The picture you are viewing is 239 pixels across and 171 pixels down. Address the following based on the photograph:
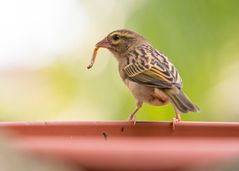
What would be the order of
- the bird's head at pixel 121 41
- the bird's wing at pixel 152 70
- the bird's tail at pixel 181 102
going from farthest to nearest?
the bird's head at pixel 121 41 → the bird's wing at pixel 152 70 → the bird's tail at pixel 181 102

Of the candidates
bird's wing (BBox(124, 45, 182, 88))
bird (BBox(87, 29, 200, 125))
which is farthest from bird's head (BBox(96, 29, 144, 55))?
bird's wing (BBox(124, 45, 182, 88))

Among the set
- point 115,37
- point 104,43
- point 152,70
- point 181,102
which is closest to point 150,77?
point 152,70

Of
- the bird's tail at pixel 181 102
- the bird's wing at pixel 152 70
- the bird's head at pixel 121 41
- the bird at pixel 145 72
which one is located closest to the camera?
the bird's tail at pixel 181 102

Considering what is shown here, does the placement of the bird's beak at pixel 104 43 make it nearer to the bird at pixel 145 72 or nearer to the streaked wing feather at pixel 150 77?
the bird at pixel 145 72

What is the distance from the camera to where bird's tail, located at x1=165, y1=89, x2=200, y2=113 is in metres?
4.41

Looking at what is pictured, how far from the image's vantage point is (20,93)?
6391mm

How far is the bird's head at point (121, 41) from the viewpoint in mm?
5871

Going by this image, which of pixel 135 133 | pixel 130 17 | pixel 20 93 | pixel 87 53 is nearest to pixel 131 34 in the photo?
pixel 130 17

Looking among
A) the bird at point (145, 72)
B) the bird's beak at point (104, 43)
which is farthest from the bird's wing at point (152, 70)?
the bird's beak at point (104, 43)

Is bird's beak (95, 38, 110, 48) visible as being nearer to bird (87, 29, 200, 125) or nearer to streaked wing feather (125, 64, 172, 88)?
bird (87, 29, 200, 125)

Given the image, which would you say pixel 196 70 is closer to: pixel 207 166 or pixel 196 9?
pixel 196 9

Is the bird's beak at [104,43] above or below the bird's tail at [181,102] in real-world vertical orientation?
above

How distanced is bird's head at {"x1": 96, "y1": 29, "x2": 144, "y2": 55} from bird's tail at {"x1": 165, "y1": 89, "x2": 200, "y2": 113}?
47.5 inches

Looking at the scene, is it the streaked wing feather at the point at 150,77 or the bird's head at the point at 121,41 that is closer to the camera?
the streaked wing feather at the point at 150,77
